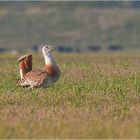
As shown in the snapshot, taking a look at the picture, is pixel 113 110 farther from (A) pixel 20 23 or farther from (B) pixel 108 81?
(A) pixel 20 23

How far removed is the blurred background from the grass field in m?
62.0

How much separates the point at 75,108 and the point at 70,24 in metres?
80.7

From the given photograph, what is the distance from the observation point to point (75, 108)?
12.5 m

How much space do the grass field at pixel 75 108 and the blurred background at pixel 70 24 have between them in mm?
61967

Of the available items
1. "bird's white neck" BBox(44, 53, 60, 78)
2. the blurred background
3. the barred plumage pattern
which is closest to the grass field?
the barred plumage pattern

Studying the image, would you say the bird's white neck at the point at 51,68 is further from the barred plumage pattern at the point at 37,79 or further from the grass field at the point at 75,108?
the grass field at the point at 75,108

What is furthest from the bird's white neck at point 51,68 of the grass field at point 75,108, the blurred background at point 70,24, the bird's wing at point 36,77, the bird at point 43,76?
the blurred background at point 70,24

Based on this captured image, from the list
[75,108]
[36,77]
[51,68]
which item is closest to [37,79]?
[36,77]

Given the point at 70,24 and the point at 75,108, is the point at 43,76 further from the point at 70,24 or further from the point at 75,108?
the point at 70,24

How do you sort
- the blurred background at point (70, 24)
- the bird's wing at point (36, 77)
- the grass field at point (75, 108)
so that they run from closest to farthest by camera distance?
1. the grass field at point (75, 108)
2. the bird's wing at point (36, 77)
3. the blurred background at point (70, 24)

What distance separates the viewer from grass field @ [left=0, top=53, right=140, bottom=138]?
33.0ft

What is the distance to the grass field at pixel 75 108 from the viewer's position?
10.1 meters

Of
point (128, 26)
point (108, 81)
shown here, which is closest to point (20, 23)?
point (128, 26)

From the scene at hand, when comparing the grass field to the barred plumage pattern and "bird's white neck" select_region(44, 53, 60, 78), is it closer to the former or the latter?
the barred plumage pattern
